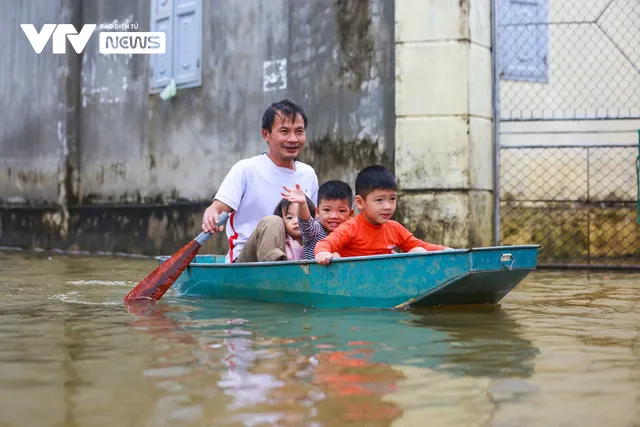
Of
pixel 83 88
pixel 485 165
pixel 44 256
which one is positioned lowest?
pixel 44 256

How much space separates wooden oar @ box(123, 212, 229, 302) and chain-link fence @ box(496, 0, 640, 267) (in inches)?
170

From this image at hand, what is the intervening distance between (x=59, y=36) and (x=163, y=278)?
8.49 m

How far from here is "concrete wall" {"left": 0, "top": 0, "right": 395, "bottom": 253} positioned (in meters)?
9.78

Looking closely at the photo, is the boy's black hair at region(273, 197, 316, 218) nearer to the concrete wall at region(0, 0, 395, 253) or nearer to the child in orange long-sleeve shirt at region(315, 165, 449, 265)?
the child in orange long-sleeve shirt at region(315, 165, 449, 265)

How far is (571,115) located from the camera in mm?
10094

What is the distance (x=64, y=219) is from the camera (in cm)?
1367

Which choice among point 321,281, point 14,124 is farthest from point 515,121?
point 14,124

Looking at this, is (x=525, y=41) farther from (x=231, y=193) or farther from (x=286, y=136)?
(x=231, y=193)

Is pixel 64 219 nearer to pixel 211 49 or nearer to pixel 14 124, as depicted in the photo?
pixel 14 124

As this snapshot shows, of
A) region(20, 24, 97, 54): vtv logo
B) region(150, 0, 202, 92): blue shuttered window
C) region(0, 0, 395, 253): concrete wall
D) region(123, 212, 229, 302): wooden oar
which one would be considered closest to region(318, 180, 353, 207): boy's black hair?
region(123, 212, 229, 302): wooden oar

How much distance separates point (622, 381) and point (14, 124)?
13125mm

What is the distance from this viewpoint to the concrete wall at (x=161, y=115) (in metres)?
9.78

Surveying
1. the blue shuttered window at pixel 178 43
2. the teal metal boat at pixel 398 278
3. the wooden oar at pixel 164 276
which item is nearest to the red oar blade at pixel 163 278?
the wooden oar at pixel 164 276

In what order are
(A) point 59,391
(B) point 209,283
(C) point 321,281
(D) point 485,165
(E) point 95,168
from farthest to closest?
(E) point 95,168 < (D) point 485,165 < (B) point 209,283 < (C) point 321,281 < (A) point 59,391
